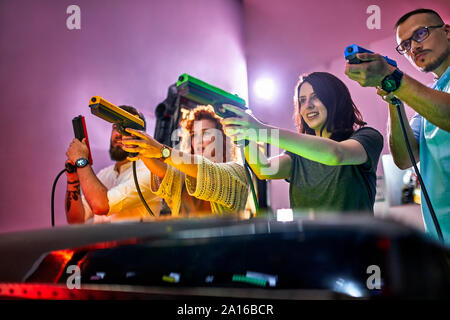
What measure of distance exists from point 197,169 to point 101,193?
1.65ft

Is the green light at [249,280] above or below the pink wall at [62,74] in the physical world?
below

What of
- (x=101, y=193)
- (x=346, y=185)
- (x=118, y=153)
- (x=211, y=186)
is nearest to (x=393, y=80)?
(x=346, y=185)

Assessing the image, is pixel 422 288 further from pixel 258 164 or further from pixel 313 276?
pixel 258 164

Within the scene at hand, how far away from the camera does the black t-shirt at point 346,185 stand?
1044 mm

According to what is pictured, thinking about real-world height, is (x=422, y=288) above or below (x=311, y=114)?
below

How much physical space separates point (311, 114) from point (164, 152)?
53 centimetres

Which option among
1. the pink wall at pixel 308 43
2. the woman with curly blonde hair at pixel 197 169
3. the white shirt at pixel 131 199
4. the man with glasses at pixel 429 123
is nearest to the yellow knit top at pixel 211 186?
the woman with curly blonde hair at pixel 197 169

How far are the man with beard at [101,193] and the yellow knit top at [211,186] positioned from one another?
0.17m

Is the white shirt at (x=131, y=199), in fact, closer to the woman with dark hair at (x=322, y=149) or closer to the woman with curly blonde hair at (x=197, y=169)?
the woman with curly blonde hair at (x=197, y=169)

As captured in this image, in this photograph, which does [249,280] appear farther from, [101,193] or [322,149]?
[101,193]

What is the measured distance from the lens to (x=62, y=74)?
1.98 m

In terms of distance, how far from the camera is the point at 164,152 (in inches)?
47.3
